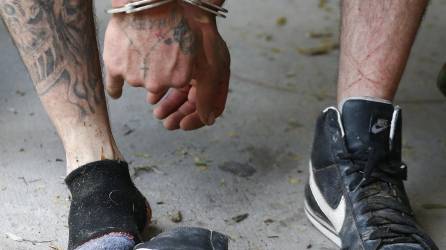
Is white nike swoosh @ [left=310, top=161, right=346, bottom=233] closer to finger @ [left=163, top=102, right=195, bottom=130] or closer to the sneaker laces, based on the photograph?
the sneaker laces

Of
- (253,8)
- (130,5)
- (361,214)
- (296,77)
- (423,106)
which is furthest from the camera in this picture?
(253,8)

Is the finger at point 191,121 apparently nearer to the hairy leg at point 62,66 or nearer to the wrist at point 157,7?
the hairy leg at point 62,66

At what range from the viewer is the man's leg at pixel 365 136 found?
1553 millimetres

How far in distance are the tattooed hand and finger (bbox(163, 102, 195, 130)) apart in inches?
8.5

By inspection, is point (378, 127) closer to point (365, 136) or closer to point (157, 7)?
point (365, 136)

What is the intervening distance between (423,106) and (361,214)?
0.94m


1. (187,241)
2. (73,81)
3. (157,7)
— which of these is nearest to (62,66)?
(73,81)

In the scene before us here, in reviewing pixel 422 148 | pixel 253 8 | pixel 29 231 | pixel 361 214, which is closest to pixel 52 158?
pixel 29 231

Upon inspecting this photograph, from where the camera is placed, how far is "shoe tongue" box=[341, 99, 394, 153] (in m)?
1.59

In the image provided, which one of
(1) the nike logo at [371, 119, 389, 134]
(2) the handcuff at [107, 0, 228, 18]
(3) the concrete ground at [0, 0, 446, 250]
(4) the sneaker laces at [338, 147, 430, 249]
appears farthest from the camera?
(3) the concrete ground at [0, 0, 446, 250]

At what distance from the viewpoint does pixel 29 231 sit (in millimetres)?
1615

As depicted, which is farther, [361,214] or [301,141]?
[301,141]

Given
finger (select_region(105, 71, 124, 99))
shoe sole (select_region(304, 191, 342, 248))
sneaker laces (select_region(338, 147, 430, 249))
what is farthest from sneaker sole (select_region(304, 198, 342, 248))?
finger (select_region(105, 71, 124, 99))

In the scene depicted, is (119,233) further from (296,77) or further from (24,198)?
(296,77)
